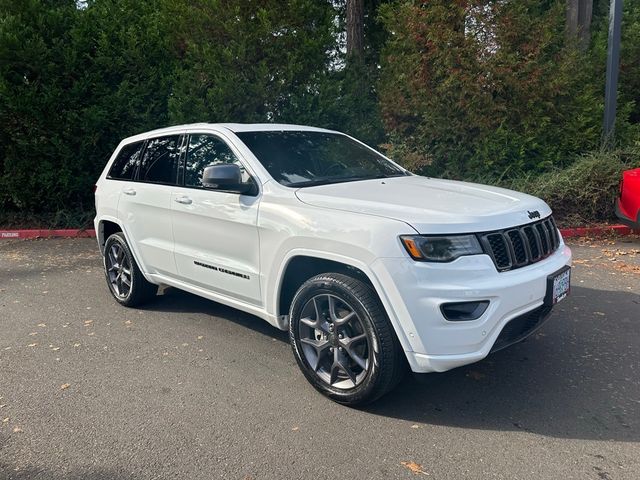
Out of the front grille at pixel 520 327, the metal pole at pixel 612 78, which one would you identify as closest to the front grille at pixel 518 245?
the front grille at pixel 520 327

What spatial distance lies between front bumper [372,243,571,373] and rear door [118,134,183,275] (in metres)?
2.39

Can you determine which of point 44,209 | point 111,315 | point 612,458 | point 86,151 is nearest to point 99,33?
point 86,151

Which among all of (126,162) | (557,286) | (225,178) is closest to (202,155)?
(225,178)

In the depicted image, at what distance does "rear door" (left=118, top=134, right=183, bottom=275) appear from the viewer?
4.77m

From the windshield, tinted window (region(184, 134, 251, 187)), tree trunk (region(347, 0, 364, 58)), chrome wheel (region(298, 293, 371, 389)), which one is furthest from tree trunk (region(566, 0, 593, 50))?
chrome wheel (region(298, 293, 371, 389))

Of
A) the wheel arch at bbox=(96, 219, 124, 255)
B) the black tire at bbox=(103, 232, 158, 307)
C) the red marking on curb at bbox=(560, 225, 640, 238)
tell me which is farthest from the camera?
the red marking on curb at bbox=(560, 225, 640, 238)

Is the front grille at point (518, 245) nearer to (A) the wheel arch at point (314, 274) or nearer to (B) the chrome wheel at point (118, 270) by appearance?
(A) the wheel arch at point (314, 274)

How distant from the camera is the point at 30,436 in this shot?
3148mm

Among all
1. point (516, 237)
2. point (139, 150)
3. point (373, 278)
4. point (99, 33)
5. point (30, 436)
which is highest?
point (99, 33)

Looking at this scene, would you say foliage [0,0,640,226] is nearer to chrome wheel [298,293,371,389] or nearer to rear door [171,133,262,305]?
rear door [171,133,262,305]

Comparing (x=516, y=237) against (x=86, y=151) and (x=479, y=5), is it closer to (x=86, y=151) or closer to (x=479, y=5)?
(x=479, y=5)

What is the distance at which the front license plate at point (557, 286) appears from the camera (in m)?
3.33

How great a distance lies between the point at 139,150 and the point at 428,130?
604 centimetres

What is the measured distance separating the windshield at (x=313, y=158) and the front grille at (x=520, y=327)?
1.64m
